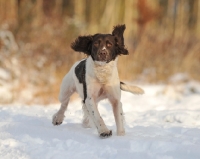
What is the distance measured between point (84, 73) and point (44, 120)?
4.97 ft

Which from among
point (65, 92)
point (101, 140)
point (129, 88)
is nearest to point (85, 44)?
point (129, 88)

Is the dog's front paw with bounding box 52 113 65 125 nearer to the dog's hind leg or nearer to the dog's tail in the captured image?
the dog's hind leg

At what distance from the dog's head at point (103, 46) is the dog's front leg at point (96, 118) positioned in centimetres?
46

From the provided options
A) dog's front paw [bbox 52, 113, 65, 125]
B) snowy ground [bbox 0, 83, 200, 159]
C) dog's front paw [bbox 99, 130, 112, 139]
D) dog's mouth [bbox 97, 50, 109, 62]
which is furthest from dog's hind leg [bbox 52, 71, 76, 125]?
dog's front paw [bbox 99, 130, 112, 139]

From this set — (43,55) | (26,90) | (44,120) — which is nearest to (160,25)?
(43,55)

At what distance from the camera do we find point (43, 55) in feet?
39.1

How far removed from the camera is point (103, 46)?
4.70m

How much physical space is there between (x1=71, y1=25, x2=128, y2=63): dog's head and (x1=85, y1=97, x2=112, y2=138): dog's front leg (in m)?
0.46

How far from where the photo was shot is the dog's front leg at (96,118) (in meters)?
4.47

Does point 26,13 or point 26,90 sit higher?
point 26,13

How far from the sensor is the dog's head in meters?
4.63

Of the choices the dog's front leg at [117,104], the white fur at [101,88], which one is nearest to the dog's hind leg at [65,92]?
the white fur at [101,88]

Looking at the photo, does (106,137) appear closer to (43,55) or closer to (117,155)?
(117,155)

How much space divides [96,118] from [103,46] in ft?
2.43
